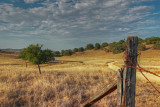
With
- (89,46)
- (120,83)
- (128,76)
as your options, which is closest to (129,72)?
(128,76)

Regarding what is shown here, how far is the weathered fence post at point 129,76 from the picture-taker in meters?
2.29

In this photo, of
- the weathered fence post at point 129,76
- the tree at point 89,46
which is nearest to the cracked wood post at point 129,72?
the weathered fence post at point 129,76

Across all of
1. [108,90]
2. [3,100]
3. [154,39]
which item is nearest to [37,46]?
[3,100]

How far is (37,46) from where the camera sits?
39.0 feet

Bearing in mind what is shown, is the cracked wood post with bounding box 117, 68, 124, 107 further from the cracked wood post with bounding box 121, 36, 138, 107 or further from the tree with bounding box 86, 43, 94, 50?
the tree with bounding box 86, 43, 94, 50

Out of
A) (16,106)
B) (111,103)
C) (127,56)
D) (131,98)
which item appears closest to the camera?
(127,56)

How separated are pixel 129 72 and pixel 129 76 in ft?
0.32

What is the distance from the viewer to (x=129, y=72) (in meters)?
2.34

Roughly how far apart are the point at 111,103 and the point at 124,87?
2.71 m

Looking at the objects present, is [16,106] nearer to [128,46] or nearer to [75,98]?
[75,98]

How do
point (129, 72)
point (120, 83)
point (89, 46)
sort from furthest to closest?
point (89, 46) → point (120, 83) → point (129, 72)

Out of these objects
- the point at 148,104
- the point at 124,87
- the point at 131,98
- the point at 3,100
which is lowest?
the point at 148,104

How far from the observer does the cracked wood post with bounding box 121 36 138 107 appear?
90.3 inches

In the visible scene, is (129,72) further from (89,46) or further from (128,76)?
(89,46)
